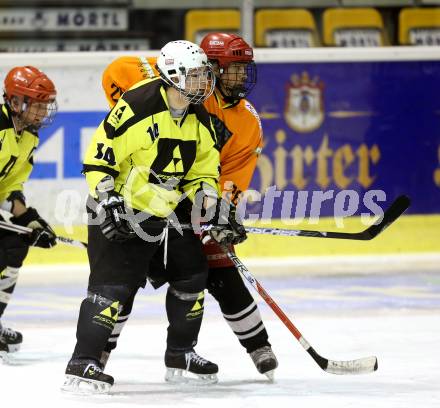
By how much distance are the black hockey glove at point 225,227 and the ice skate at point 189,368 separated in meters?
0.47

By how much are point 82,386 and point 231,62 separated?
52.2 inches

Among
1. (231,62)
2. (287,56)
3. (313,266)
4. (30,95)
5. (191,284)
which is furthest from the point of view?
(287,56)

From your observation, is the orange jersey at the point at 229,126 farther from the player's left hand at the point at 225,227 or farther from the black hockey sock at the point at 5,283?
the black hockey sock at the point at 5,283

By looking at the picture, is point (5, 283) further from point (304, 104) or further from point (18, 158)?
point (304, 104)

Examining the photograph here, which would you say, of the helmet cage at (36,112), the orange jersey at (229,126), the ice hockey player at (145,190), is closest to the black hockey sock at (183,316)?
the ice hockey player at (145,190)

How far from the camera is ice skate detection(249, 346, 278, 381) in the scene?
4309 mm

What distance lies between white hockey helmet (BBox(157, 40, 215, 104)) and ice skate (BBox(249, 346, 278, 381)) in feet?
3.21

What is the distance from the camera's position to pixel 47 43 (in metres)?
7.86

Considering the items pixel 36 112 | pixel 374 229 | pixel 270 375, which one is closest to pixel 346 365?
pixel 270 375

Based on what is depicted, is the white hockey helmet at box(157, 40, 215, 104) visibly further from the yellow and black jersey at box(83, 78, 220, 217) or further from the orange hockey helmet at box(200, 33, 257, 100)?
the orange hockey helmet at box(200, 33, 257, 100)

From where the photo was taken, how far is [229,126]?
4.49 m

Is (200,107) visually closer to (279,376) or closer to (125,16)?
(279,376)

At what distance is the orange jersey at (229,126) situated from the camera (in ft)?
14.6

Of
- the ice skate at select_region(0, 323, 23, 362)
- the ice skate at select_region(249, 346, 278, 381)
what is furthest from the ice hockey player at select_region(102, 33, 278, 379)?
the ice skate at select_region(0, 323, 23, 362)
